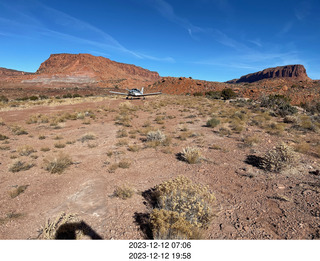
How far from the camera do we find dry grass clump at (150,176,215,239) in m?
3.01

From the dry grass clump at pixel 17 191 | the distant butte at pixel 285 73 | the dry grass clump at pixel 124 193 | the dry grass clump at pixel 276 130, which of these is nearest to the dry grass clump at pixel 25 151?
the dry grass clump at pixel 17 191

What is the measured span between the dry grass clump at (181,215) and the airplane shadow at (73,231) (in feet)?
4.03

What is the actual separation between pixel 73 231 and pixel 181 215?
7.25ft

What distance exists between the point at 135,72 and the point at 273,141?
625 ft

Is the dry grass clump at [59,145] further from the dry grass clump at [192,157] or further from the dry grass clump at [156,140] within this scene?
the dry grass clump at [192,157]

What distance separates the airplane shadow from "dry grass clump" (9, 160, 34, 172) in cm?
424

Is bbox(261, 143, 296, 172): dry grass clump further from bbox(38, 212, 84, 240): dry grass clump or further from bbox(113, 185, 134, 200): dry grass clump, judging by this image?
bbox(38, 212, 84, 240): dry grass clump

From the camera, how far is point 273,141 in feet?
28.8

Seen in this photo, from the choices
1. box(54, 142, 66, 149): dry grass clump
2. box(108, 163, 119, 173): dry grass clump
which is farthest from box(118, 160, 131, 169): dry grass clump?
box(54, 142, 66, 149): dry grass clump

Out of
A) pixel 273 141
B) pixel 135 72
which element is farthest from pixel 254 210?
pixel 135 72

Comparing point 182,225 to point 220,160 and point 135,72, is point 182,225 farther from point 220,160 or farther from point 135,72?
point 135,72

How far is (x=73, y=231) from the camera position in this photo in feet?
10.9

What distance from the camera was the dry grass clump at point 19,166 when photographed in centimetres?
602

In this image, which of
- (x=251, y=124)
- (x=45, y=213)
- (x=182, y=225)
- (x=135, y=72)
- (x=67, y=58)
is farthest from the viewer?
(x=135, y=72)
